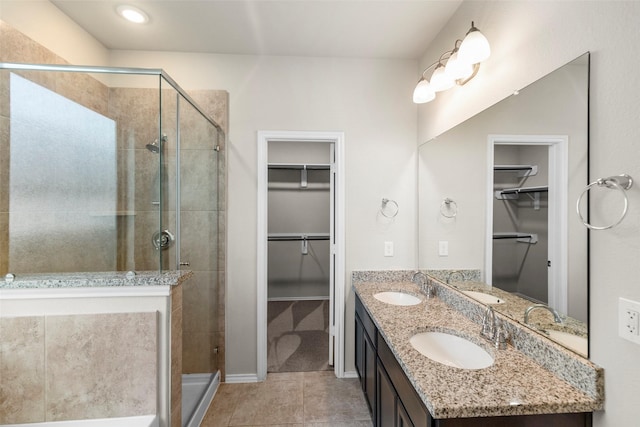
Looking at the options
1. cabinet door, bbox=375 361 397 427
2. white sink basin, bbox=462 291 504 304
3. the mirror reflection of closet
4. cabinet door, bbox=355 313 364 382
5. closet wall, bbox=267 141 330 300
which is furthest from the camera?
closet wall, bbox=267 141 330 300

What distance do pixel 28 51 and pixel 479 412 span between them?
288 centimetres

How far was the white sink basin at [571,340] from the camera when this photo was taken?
944 millimetres

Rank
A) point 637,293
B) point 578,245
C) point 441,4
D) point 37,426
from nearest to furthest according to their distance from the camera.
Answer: point 637,293
point 578,245
point 37,426
point 441,4

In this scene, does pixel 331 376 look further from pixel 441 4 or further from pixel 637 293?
pixel 441 4

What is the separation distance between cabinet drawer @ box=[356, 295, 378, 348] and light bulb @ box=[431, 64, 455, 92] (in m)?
1.60

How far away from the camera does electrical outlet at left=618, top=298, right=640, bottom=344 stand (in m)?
0.78

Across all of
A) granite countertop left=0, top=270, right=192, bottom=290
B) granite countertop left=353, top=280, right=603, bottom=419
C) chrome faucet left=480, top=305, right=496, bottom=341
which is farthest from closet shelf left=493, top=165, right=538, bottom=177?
granite countertop left=0, top=270, right=192, bottom=290

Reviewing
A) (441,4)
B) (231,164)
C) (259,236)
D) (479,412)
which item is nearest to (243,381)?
(259,236)

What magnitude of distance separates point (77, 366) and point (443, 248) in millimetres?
2293

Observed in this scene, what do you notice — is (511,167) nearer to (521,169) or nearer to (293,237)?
(521,169)

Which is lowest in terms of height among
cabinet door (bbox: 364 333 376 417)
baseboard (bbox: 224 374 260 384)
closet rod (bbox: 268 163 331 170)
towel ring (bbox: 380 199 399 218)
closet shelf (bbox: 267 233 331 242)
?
baseboard (bbox: 224 374 260 384)

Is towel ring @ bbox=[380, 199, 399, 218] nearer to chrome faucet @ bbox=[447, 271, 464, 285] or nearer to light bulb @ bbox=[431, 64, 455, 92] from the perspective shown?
chrome faucet @ bbox=[447, 271, 464, 285]

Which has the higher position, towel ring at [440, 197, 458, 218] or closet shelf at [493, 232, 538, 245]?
towel ring at [440, 197, 458, 218]

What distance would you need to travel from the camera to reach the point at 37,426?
4.42 ft
